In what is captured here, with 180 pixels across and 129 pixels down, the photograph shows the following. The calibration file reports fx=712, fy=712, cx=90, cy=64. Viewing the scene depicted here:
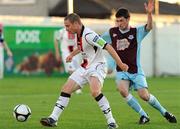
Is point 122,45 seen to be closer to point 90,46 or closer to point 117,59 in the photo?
point 90,46

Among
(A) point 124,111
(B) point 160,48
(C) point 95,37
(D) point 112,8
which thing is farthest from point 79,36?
(D) point 112,8

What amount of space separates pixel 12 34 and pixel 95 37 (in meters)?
21.5

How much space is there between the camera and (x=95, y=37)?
38.0 feet

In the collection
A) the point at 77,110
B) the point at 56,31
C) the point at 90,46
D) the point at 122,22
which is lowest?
the point at 77,110

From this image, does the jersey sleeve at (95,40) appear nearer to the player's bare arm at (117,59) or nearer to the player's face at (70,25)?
the player's bare arm at (117,59)

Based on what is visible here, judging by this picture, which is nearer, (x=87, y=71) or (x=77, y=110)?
(x=87, y=71)

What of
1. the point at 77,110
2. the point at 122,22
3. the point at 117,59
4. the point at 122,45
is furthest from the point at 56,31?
the point at 117,59

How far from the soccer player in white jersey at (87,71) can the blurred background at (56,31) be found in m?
19.0

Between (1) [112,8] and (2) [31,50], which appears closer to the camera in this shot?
(2) [31,50]

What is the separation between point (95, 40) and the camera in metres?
11.6

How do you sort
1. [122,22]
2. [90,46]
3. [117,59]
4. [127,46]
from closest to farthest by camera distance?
[117,59]
[90,46]
[122,22]
[127,46]

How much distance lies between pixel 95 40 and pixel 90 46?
0.26 meters

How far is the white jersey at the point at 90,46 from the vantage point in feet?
38.0

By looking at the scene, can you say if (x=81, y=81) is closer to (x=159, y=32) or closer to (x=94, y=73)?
(x=94, y=73)
